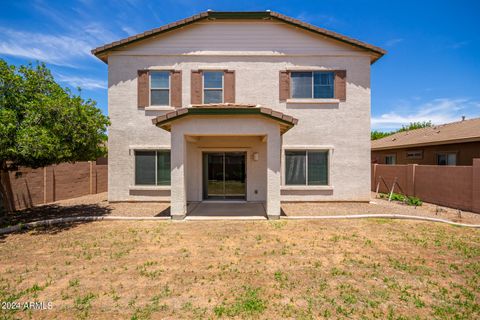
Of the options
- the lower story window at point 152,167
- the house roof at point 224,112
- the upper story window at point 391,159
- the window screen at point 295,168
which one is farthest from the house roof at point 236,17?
the upper story window at point 391,159

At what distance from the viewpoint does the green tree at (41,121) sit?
723 centimetres

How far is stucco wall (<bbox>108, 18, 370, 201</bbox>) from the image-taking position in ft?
41.1

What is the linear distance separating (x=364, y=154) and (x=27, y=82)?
14.4 meters

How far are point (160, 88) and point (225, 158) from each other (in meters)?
4.94

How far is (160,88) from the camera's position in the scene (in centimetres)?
1270

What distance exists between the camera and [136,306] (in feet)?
13.1

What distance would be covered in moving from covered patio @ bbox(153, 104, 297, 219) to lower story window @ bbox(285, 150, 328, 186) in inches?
51.5

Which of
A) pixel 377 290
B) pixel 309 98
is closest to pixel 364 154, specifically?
pixel 309 98

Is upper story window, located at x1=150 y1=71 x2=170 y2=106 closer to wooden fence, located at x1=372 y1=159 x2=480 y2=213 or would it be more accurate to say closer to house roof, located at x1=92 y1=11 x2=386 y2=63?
house roof, located at x1=92 y1=11 x2=386 y2=63

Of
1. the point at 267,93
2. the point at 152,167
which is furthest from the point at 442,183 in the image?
the point at 152,167

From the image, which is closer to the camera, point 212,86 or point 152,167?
point 152,167

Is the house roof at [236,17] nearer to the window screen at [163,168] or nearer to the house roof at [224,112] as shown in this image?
the window screen at [163,168]

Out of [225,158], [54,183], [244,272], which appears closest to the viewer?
[244,272]

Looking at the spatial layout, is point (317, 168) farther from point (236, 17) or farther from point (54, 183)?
point (54, 183)
